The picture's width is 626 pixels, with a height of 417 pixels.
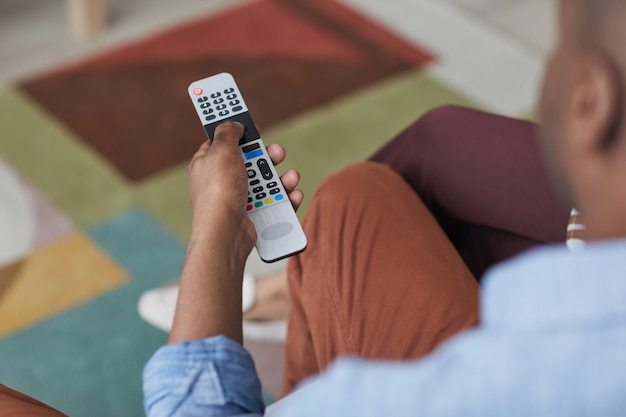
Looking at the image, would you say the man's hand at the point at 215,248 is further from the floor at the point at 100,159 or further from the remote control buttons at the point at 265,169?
the floor at the point at 100,159

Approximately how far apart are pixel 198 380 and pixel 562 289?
313mm

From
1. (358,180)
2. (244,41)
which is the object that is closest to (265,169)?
(358,180)

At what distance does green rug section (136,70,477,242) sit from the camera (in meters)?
1.62

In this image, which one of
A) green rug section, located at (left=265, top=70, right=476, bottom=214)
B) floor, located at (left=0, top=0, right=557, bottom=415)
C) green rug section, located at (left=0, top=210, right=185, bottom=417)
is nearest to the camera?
green rug section, located at (left=0, top=210, right=185, bottom=417)

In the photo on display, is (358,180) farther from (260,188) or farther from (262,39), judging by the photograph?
(262,39)

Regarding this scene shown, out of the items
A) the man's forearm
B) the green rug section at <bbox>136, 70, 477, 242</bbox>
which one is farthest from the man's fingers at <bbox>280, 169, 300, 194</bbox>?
the green rug section at <bbox>136, 70, 477, 242</bbox>

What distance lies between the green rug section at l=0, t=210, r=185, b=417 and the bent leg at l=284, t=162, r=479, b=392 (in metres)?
0.35

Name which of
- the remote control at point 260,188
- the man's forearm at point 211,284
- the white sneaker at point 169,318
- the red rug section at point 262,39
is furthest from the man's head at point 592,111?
the red rug section at point 262,39

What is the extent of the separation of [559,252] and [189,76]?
141 centimetres

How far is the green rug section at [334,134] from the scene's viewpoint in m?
1.62

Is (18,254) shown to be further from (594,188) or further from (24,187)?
(594,188)

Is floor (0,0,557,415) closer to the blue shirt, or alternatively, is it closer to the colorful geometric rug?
the colorful geometric rug

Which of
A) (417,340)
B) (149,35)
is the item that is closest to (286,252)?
(417,340)

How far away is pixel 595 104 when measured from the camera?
537 millimetres
